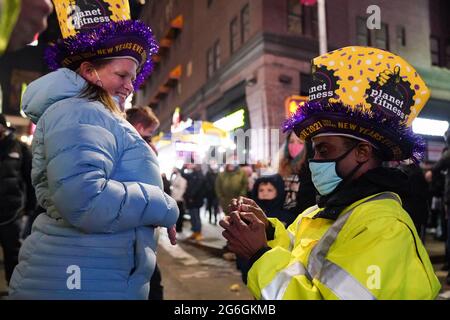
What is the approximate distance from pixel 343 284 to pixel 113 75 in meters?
1.36

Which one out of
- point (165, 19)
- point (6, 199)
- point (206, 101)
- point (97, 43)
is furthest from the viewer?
point (165, 19)

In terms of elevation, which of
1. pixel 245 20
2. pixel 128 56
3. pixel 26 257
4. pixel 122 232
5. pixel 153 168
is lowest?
pixel 26 257

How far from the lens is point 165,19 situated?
2780 cm

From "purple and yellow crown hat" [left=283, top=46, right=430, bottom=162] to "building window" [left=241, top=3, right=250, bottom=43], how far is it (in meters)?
13.5

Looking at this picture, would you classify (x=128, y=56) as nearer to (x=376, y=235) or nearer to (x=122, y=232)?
(x=122, y=232)

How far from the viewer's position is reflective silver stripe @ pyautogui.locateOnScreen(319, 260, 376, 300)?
4.21 ft

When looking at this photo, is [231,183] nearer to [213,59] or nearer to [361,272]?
[361,272]

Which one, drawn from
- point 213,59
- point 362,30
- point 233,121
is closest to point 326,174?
point 362,30

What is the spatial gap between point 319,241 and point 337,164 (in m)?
0.35

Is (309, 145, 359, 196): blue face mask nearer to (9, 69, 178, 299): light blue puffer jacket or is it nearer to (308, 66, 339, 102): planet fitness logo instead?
(308, 66, 339, 102): planet fitness logo

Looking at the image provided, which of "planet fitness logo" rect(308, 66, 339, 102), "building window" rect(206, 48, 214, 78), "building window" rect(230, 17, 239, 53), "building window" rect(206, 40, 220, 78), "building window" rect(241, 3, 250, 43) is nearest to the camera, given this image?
"planet fitness logo" rect(308, 66, 339, 102)

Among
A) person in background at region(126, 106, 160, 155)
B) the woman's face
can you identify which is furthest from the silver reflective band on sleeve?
person in background at region(126, 106, 160, 155)

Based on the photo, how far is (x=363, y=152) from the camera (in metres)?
1.69
